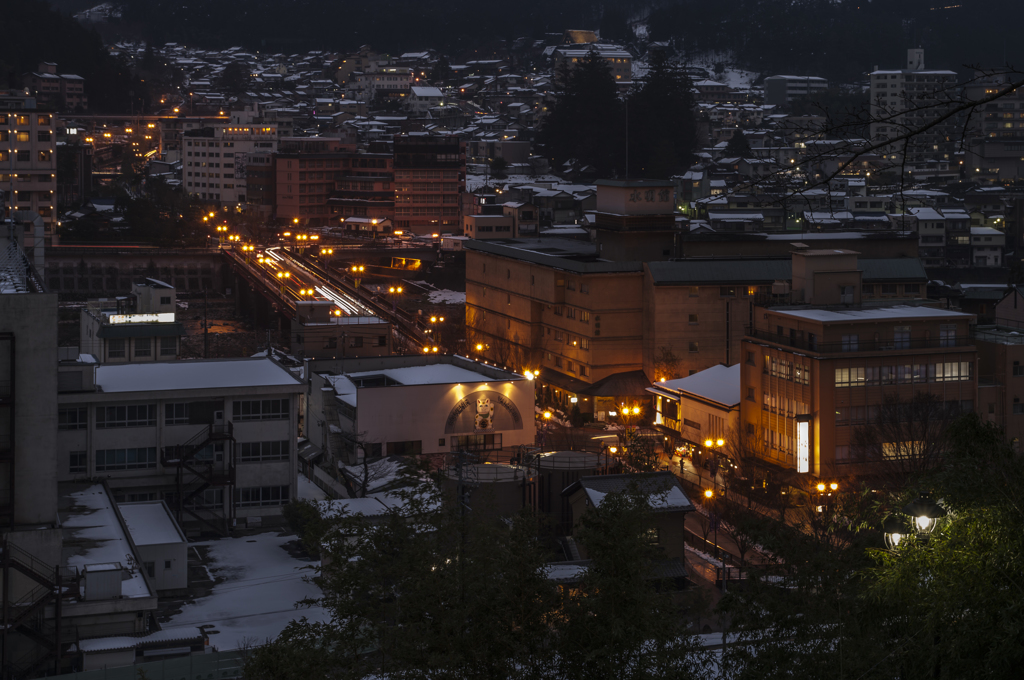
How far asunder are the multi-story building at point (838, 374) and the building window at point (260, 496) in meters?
6.75

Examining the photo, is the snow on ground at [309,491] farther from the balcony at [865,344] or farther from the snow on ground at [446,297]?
the snow on ground at [446,297]

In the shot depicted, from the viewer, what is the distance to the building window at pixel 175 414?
1533 cm

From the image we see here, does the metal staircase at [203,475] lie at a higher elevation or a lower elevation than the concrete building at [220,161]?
lower

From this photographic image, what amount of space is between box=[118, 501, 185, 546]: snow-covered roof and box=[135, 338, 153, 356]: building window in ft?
34.8

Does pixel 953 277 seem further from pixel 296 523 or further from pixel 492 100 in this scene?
pixel 492 100

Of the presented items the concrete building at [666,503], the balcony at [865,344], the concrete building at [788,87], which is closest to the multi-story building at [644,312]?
the balcony at [865,344]

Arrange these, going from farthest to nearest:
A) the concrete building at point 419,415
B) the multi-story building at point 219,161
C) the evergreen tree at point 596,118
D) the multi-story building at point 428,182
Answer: the evergreen tree at point 596,118 < the multi-story building at point 219,161 < the multi-story building at point 428,182 < the concrete building at point 419,415

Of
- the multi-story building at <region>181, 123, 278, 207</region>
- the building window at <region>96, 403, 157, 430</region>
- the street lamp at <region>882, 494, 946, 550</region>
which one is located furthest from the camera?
the multi-story building at <region>181, 123, 278, 207</region>

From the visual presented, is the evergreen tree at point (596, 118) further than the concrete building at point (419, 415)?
Yes

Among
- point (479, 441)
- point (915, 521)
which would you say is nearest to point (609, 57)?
point (479, 441)

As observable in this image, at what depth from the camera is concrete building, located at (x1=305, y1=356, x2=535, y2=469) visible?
1820 centimetres

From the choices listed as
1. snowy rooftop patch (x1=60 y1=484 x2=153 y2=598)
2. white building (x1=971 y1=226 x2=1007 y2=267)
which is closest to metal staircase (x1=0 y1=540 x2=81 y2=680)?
snowy rooftop patch (x1=60 y1=484 x2=153 y2=598)

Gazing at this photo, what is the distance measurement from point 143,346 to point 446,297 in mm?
18686

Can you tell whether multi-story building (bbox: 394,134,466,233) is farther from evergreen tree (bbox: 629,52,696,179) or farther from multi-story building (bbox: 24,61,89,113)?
multi-story building (bbox: 24,61,89,113)
